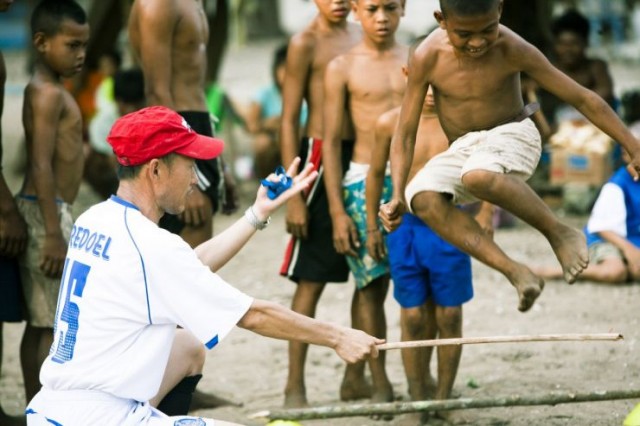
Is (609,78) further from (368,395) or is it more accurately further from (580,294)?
(368,395)

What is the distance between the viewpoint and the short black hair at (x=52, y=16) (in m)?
5.16

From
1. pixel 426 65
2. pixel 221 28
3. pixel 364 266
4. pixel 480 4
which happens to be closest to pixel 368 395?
pixel 364 266

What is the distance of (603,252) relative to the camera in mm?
7840

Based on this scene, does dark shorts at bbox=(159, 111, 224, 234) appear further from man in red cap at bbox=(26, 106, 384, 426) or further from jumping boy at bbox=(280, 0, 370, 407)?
man in red cap at bbox=(26, 106, 384, 426)

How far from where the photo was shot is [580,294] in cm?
763

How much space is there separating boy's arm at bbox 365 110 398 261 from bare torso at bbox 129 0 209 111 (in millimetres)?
1012

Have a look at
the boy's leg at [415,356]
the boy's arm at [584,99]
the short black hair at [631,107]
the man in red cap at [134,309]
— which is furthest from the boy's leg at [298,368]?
the short black hair at [631,107]

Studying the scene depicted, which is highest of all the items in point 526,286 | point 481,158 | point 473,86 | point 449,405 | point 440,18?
point 440,18

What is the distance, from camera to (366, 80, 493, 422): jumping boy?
16.9 ft

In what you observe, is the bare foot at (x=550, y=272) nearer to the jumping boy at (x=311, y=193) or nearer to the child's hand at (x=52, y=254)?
the jumping boy at (x=311, y=193)

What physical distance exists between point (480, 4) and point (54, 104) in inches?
83.4

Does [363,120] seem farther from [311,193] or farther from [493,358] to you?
[493,358]

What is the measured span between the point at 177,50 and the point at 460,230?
1849 mm

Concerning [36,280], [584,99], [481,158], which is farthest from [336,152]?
[36,280]
